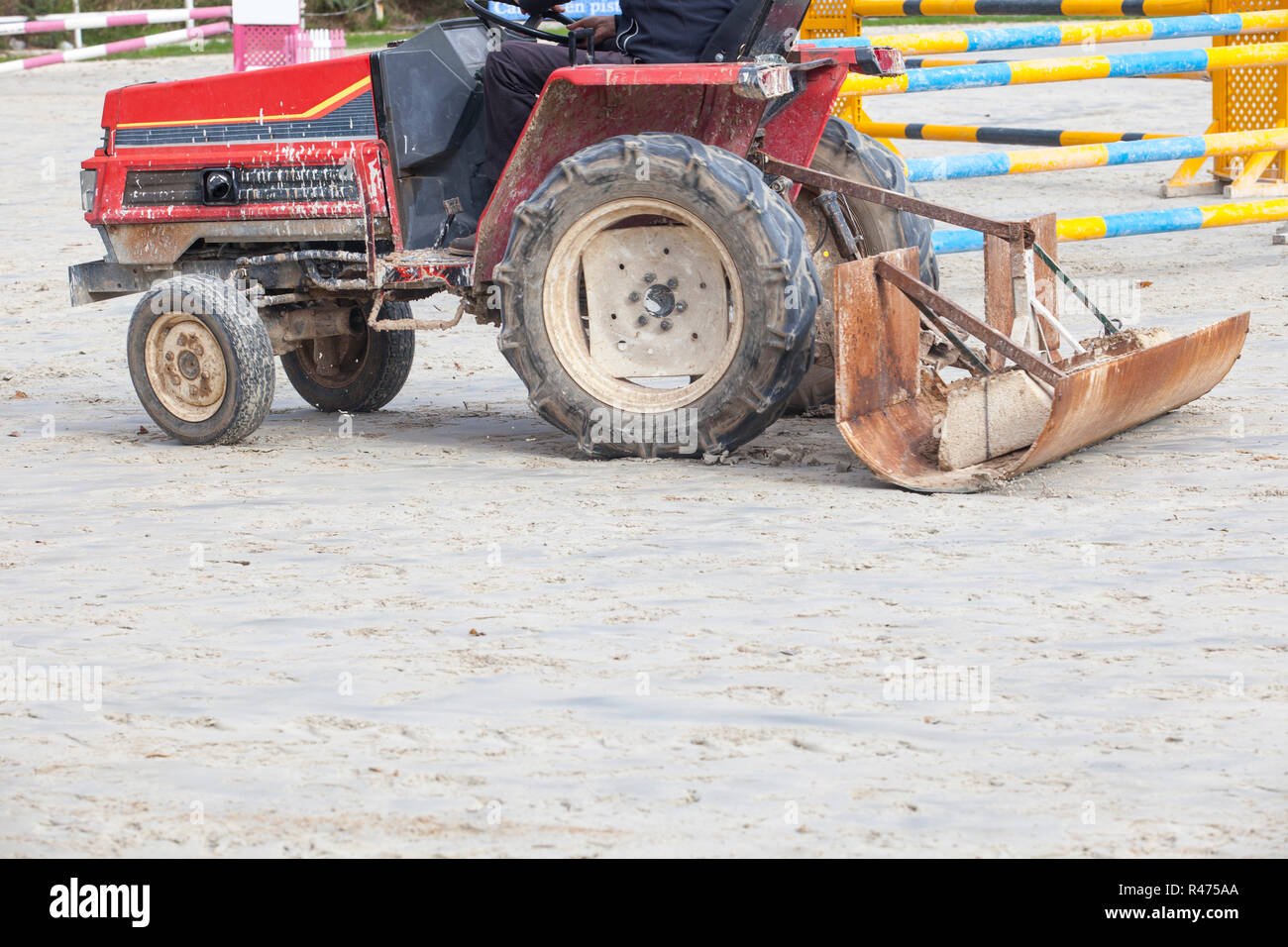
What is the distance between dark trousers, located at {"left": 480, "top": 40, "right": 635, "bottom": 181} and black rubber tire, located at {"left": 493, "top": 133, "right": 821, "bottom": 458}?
1.08 feet

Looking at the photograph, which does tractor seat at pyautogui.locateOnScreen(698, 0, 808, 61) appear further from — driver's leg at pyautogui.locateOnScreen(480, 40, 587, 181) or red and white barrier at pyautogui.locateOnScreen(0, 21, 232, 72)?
red and white barrier at pyautogui.locateOnScreen(0, 21, 232, 72)

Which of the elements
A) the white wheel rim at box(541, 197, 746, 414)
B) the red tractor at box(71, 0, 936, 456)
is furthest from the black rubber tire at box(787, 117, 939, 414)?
the white wheel rim at box(541, 197, 746, 414)

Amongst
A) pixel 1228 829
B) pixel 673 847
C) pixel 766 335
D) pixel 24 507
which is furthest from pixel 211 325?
pixel 1228 829

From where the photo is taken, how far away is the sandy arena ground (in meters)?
3.05

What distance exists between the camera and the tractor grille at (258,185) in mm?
6305

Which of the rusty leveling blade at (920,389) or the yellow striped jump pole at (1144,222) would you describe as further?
the yellow striped jump pole at (1144,222)

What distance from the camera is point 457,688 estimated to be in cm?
371

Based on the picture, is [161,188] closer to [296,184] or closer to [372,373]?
[296,184]

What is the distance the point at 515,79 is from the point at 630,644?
2610mm

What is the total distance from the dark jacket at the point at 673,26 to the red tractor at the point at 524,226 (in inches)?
4.3

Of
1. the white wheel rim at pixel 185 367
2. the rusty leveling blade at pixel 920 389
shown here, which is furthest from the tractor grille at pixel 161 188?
the rusty leveling blade at pixel 920 389

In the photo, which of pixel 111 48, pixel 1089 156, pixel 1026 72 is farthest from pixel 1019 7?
pixel 111 48

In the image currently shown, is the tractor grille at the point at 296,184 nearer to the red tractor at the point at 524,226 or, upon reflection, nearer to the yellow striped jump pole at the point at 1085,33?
the red tractor at the point at 524,226

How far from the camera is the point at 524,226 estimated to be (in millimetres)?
5766
